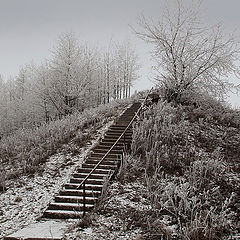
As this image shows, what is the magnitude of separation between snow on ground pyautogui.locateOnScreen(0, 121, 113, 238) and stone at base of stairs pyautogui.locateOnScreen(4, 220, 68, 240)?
0.41 metres

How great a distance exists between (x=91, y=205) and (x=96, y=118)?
838 cm

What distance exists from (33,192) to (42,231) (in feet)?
8.50

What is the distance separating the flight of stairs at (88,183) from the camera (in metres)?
7.02

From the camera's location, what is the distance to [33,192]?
27.4 feet

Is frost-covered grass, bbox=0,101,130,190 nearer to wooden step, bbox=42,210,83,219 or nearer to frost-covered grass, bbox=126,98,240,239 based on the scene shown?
wooden step, bbox=42,210,83,219

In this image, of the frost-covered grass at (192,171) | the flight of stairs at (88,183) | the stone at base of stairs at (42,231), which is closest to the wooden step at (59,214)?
the flight of stairs at (88,183)

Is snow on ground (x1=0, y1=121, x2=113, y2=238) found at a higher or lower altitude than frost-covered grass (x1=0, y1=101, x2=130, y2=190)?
lower

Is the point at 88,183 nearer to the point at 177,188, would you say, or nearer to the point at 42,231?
the point at 42,231

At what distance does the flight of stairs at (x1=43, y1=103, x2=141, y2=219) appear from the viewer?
702cm

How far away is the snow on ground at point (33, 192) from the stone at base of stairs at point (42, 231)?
0.41 meters

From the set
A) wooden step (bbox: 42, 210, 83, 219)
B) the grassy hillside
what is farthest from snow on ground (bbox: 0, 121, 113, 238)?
the grassy hillside

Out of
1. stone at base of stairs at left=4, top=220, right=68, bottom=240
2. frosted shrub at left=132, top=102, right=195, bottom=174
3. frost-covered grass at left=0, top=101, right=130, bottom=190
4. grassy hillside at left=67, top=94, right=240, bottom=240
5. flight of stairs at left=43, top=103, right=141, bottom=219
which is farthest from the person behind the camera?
frost-covered grass at left=0, top=101, right=130, bottom=190

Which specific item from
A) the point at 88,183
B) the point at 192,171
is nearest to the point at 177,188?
the point at 192,171

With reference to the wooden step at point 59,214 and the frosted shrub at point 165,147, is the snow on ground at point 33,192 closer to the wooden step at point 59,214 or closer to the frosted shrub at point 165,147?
the wooden step at point 59,214
